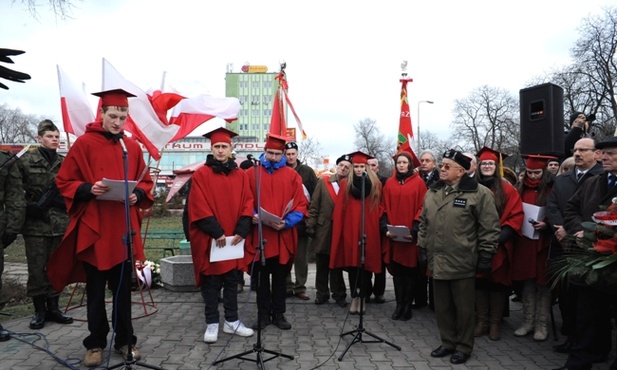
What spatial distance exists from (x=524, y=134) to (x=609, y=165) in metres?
2.93

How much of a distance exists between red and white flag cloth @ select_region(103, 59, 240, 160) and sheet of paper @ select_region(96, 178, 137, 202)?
225 cm

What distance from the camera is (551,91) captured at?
671cm

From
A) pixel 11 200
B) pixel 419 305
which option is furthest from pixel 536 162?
pixel 11 200

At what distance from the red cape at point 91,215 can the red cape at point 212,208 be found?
2.51ft

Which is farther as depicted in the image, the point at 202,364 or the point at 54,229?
the point at 54,229

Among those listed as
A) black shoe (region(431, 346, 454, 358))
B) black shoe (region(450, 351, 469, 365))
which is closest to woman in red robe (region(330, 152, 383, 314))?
black shoe (region(431, 346, 454, 358))

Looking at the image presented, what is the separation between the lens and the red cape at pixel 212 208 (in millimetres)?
5328

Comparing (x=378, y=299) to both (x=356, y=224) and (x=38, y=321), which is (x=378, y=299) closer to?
(x=356, y=224)

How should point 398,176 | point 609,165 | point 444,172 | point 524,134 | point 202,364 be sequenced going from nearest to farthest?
point 609,165, point 202,364, point 444,172, point 398,176, point 524,134

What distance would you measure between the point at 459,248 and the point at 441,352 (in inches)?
43.9

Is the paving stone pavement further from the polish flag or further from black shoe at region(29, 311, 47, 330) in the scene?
the polish flag

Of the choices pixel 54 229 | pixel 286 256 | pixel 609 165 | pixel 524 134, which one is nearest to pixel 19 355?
pixel 54 229

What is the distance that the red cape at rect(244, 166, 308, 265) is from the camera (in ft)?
19.0

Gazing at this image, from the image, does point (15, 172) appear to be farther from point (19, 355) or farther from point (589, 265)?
point (589, 265)
